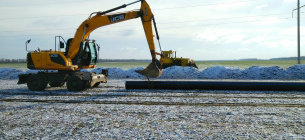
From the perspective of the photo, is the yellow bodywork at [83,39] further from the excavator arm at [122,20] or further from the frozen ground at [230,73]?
the frozen ground at [230,73]

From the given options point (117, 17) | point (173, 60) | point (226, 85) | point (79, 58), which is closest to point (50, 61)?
point (79, 58)

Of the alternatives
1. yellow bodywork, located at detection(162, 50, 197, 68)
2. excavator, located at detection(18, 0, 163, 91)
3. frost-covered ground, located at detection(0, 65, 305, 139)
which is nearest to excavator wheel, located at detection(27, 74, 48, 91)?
excavator, located at detection(18, 0, 163, 91)

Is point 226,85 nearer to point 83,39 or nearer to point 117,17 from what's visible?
point 117,17

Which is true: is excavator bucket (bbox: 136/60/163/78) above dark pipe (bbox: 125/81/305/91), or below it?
above

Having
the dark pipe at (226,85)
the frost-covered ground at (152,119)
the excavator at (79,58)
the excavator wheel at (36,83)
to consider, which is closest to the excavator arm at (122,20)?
the excavator at (79,58)

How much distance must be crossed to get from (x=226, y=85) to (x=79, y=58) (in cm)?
740

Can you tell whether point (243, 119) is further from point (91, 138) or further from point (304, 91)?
point (304, 91)

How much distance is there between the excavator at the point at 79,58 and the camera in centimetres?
→ 1143

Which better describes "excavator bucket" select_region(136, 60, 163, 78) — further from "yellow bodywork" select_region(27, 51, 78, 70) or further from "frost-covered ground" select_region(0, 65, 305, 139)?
"yellow bodywork" select_region(27, 51, 78, 70)

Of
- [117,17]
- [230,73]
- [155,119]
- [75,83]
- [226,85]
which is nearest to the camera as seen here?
[155,119]

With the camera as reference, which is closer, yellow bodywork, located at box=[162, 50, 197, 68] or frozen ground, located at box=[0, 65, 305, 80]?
frozen ground, located at box=[0, 65, 305, 80]

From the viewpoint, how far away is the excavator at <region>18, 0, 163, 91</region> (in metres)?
11.4

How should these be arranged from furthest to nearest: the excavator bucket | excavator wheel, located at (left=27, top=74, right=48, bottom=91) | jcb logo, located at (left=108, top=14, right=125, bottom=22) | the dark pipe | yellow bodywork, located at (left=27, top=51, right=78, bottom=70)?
jcb logo, located at (left=108, top=14, right=125, bottom=22) < excavator wheel, located at (left=27, top=74, right=48, bottom=91) < yellow bodywork, located at (left=27, top=51, right=78, bottom=70) < the excavator bucket < the dark pipe

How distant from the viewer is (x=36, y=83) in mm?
11836
